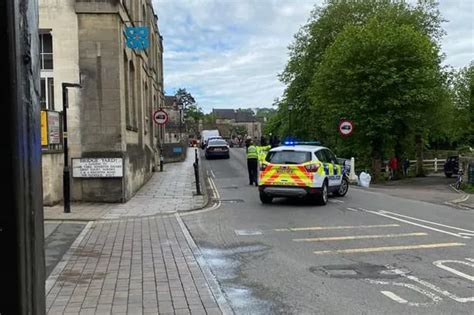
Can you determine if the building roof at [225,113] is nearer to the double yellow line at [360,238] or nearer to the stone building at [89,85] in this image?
the stone building at [89,85]

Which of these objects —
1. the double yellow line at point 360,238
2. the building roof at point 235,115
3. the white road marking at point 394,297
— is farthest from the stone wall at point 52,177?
the building roof at point 235,115

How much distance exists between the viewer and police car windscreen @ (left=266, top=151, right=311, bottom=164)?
1551cm

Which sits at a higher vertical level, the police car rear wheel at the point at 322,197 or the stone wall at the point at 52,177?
the stone wall at the point at 52,177

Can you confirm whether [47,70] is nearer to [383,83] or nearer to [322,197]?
[322,197]

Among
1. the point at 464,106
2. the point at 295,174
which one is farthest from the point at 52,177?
the point at 464,106

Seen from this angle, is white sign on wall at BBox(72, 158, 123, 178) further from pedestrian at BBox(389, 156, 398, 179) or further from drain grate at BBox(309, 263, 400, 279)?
pedestrian at BBox(389, 156, 398, 179)

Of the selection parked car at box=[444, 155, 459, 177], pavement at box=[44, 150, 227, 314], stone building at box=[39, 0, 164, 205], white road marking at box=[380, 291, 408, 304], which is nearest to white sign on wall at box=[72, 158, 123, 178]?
stone building at box=[39, 0, 164, 205]

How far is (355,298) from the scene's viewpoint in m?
6.03

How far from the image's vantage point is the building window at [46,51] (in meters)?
16.3

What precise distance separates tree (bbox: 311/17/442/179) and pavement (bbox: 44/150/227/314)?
62.8 ft

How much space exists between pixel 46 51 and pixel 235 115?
517 feet

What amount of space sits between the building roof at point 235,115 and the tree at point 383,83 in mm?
137939

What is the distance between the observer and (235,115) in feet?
570

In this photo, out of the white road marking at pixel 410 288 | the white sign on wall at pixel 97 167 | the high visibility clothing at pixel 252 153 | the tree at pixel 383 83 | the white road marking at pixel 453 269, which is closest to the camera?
the white road marking at pixel 410 288
